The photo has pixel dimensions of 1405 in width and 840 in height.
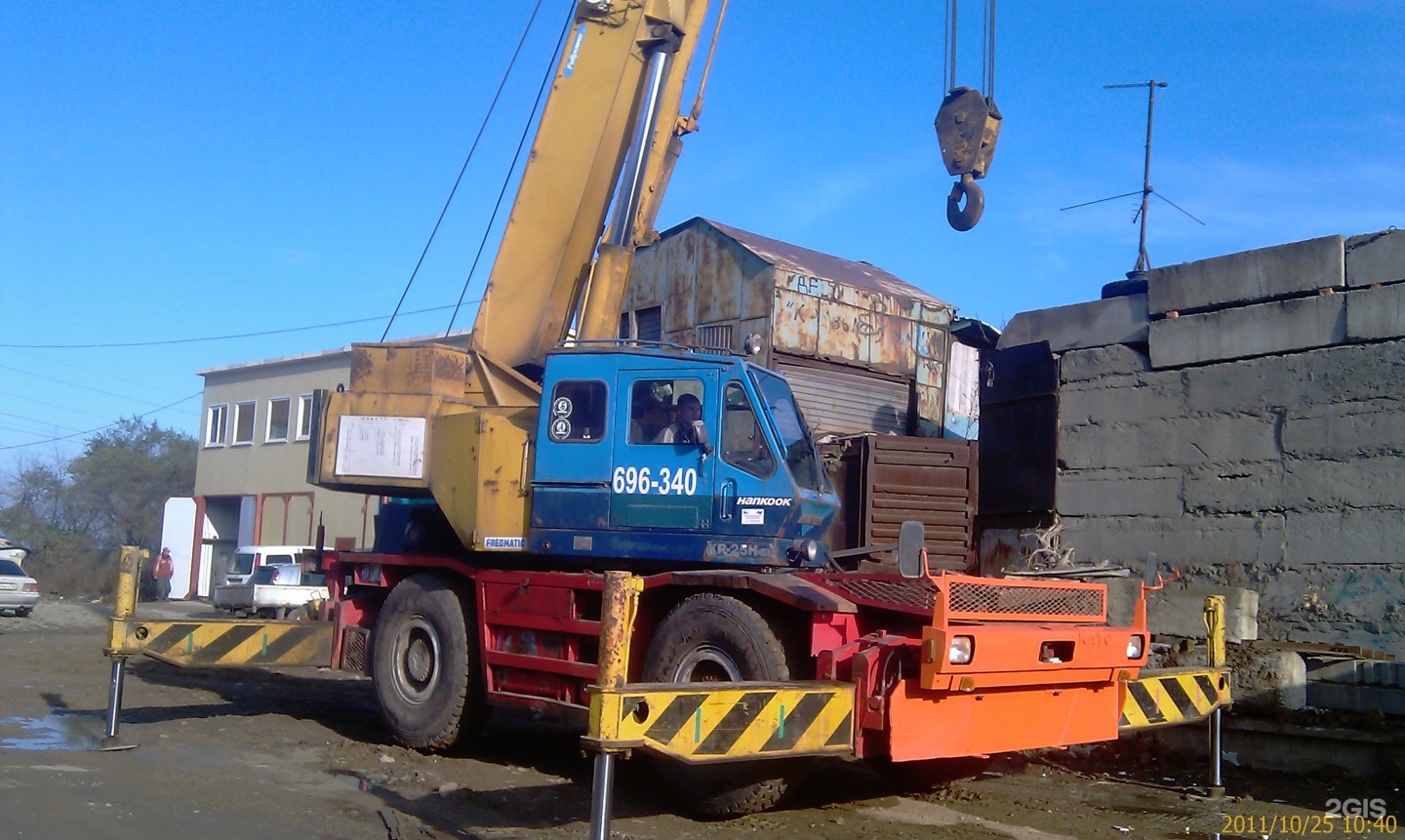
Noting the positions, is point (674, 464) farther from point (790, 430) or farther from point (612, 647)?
point (612, 647)

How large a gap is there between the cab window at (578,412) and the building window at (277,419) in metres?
29.5

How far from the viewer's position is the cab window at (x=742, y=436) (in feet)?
24.6

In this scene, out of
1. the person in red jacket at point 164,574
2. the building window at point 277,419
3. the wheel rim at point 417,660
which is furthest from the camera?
the building window at point 277,419

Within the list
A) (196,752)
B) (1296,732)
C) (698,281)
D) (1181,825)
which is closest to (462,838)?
(196,752)

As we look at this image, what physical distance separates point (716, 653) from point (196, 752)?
426 cm

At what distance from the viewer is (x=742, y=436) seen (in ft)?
24.8

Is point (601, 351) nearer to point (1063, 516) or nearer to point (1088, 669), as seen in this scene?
point (1088, 669)

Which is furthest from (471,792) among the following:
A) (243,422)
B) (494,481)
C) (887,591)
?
(243,422)

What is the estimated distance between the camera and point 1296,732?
818 cm

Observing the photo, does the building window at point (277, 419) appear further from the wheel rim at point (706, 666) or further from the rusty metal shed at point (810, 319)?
the wheel rim at point (706, 666)

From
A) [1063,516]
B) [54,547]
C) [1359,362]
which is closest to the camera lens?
[1359,362]

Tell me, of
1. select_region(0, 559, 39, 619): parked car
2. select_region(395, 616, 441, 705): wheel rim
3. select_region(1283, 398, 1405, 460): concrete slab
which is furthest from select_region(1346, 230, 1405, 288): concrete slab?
select_region(0, 559, 39, 619): parked car

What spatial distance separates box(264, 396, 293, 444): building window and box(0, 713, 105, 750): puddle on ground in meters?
26.6

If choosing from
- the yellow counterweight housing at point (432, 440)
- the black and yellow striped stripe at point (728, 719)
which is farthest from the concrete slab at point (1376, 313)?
the yellow counterweight housing at point (432, 440)
